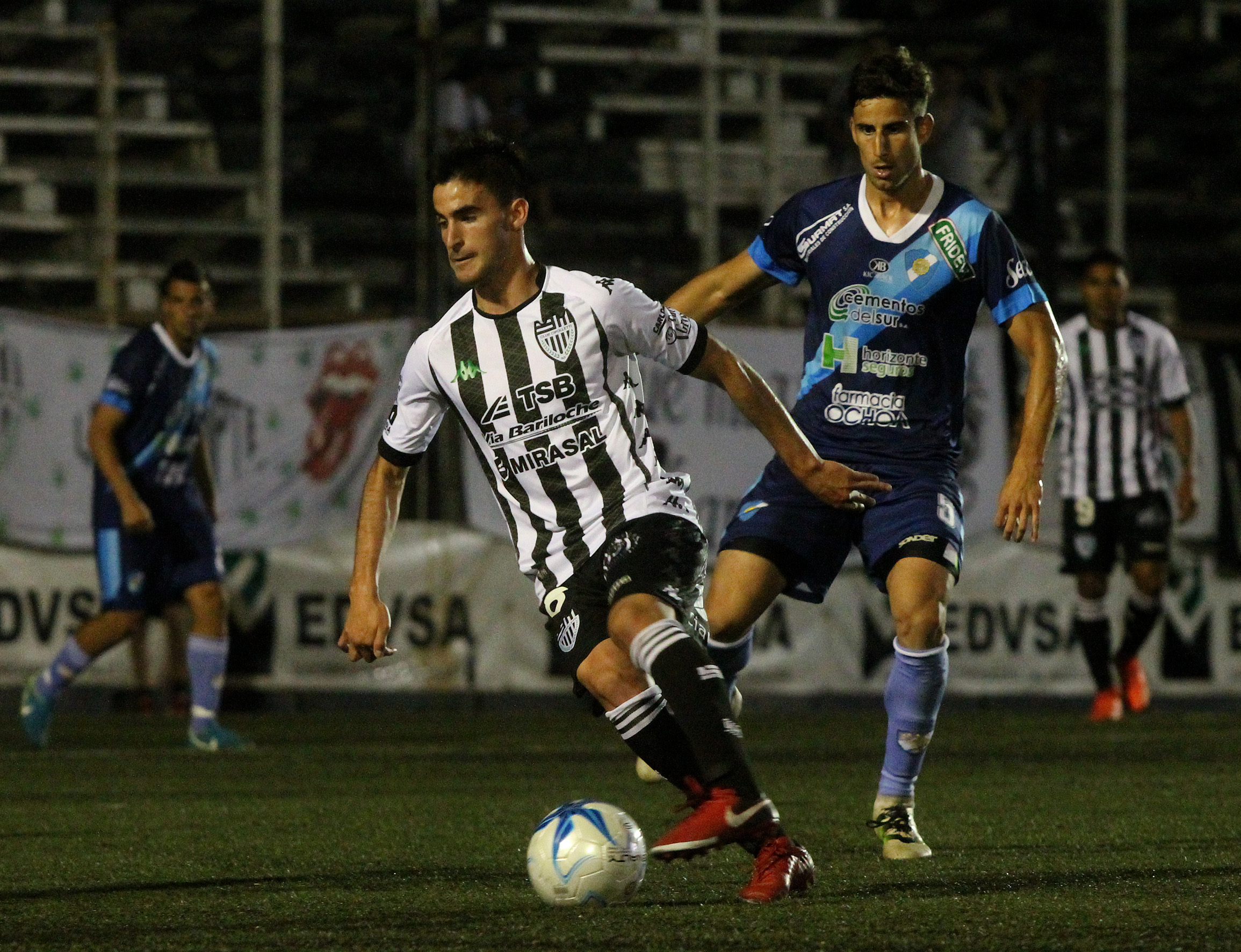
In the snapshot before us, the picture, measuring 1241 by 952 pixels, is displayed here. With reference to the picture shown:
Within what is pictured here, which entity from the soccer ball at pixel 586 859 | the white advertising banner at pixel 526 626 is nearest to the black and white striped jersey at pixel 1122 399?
the white advertising banner at pixel 526 626

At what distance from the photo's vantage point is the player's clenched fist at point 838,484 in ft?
15.5

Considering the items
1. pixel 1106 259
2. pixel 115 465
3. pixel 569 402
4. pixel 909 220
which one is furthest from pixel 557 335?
pixel 1106 259

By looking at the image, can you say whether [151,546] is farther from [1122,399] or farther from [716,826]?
[716,826]

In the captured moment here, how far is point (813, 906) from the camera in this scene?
4270mm

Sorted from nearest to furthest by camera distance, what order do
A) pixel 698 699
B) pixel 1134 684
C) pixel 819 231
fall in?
pixel 698 699 < pixel 819 231 < pixel 1134 684

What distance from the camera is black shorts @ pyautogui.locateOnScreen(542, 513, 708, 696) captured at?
14.9ft

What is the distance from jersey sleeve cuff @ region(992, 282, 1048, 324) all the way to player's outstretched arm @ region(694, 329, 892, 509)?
0.72m

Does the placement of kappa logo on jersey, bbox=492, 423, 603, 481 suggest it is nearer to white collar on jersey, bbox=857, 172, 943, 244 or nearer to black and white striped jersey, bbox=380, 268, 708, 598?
black and white striped jersey, bbox=380, 268, 708, 598

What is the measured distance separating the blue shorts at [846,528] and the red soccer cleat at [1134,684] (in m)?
5.71

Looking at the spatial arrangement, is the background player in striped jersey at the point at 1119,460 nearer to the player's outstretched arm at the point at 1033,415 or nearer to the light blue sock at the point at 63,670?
the light blue sock at the point at 63,670

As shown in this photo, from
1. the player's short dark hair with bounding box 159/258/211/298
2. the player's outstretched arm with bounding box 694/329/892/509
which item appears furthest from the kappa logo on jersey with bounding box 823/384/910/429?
the player's short dark hair with bounding box 159/258/211/298

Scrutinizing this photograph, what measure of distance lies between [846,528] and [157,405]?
440 cm

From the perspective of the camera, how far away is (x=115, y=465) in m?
8.84

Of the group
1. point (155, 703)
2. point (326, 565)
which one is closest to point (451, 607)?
point (326, 565)
